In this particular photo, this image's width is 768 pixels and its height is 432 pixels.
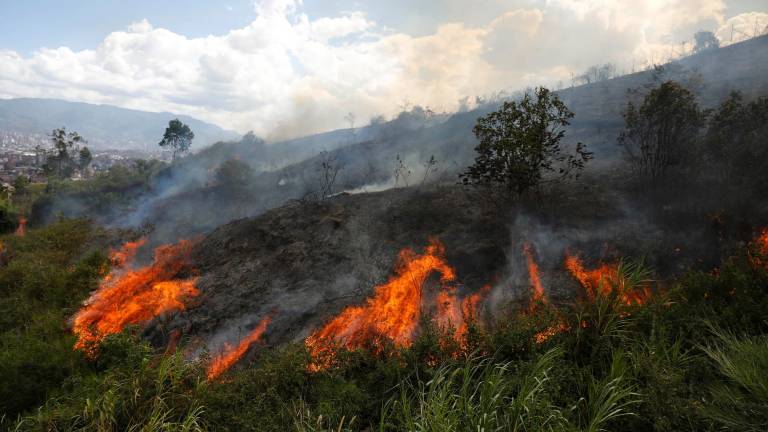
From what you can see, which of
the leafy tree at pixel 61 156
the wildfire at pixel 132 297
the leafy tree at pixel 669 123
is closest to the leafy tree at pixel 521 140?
the leafy tree at pixel 669 123

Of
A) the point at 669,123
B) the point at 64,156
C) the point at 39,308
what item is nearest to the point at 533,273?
the point at 669,123

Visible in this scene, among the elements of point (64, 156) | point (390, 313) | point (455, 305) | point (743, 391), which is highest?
point (64, 156)

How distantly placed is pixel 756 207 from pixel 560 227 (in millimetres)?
6952

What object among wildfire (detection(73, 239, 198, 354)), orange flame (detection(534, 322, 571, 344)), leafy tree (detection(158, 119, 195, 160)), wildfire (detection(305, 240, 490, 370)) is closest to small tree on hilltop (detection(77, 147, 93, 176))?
leafy tree (detection(158, 119, 195, 160))

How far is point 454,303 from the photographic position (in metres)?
14.6

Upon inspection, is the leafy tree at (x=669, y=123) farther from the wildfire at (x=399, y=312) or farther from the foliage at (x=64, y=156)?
the foliage at (x=64, y=156)

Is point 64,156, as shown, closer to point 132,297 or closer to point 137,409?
point 132,297

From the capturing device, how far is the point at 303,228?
Answer: 21500 millimetres

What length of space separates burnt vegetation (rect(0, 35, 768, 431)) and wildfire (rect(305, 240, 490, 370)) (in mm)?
79

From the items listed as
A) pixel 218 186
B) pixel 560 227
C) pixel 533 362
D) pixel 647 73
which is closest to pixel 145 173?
pixel 218 186

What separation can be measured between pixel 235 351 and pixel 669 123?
66.8 ft

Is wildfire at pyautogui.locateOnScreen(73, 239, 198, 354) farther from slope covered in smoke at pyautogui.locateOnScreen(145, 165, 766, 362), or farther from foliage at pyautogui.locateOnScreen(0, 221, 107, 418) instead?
slope covered in smoke at pyautogui.locateOnScreen(145, 165, 766, 362)

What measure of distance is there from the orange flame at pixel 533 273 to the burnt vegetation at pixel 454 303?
138 mm

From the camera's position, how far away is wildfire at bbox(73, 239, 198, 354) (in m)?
14.5
